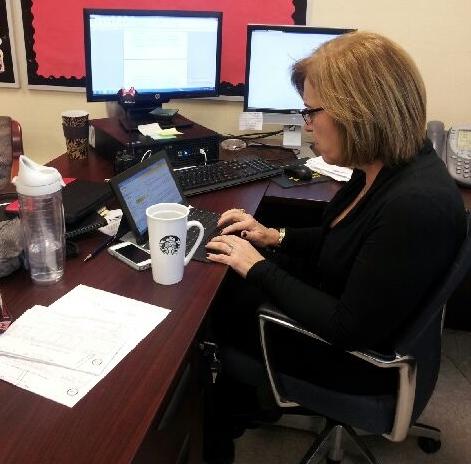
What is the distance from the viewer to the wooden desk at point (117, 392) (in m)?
0.73

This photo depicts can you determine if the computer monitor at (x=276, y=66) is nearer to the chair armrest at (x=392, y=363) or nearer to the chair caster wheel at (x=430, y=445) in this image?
the chair armrest at (x=392, y=363)

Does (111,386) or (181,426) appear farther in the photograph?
(181,426)

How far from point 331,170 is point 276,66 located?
483 mm

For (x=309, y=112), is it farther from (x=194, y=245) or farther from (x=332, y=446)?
(x=332, y=446)

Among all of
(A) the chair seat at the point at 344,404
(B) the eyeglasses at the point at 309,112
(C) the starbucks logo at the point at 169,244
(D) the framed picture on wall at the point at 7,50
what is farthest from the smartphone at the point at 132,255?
(D) the framed picture on wall at the point at 7,50

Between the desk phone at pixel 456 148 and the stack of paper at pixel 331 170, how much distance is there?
0.32 m

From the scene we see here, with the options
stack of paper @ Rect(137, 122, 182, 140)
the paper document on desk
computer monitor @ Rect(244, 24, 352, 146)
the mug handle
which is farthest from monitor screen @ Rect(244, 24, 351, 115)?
the paper document on desk

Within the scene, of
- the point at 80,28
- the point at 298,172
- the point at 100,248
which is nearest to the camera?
the point at 100,248

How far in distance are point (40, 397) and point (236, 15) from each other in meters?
1.87

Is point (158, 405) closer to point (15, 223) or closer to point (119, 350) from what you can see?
point (119, 350)

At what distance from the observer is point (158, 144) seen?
1786 millimetres

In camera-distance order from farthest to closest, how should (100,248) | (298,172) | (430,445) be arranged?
(298,172) → (430,445) → (100,248)

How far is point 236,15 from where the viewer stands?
88.5 inches

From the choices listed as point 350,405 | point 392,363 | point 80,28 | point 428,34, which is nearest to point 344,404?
point 350,405
